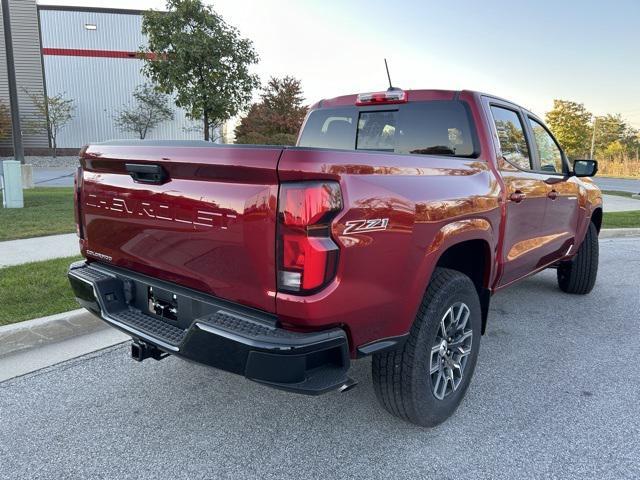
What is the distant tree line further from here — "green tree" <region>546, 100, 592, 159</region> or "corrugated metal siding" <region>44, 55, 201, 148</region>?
"corrugated metal siding" <region>44, 55, 201, 148</region>

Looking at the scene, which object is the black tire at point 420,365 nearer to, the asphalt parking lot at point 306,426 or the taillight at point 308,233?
the asphalt parking lot at point 306,426

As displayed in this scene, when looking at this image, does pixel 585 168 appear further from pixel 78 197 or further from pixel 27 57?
pixel 27 57

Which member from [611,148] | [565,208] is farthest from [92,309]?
[611,148]

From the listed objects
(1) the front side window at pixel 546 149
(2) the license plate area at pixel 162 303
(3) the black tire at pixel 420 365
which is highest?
(1) the front side window at pixel 546 149

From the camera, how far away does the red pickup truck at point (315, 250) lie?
194 centimetres

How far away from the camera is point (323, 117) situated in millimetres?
4047

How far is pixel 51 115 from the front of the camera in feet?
104

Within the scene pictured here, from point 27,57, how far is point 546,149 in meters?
38.0

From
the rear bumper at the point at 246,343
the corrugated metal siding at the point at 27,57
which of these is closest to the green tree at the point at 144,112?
the corrugated metal siding at the point at 27,57

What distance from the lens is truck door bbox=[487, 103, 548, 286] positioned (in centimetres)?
338

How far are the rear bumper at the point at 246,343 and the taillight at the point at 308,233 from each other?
228 mm

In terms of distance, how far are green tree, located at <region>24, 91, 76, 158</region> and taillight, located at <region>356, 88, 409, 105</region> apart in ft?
111

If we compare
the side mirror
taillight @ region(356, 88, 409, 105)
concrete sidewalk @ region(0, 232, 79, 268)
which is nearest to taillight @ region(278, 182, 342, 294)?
taillight @ region(356, 88, 409, 105)

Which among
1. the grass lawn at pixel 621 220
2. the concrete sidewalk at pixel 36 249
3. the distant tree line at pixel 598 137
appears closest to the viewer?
the concrete sidewalk at pixel 36 249
